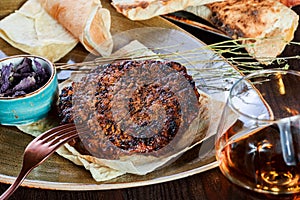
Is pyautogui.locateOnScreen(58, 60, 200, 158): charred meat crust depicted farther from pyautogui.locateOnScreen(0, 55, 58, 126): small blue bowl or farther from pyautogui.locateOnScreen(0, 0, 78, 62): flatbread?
pyautogui.locateOnScreen(0, 0, 78, 62): flatbread

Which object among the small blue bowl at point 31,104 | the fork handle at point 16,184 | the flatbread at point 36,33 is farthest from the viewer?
the flatbread at point 36,33

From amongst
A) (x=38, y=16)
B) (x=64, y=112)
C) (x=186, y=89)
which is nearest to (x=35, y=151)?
(x=64, y=112)

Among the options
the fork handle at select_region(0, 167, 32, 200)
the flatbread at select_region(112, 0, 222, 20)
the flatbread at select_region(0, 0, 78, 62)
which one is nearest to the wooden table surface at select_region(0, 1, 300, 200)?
the fork handle at select_region(0, 167, 32, 200)

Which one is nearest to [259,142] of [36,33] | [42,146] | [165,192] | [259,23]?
[165,192]

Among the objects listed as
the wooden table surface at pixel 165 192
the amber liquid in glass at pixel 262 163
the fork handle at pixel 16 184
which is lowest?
the wooden table surface at pixel 165 192

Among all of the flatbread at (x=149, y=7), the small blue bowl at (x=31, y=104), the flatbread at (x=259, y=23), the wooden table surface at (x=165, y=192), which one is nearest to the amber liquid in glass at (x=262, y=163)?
the wooden table surface at (x=165, y=192)

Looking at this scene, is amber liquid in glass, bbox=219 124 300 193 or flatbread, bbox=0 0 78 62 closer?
amber liquid in glass, bbox=219 124 300 193

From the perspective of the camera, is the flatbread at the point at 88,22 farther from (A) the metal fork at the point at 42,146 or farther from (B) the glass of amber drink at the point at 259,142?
(B) the glass of amber drink at the point at 259,142

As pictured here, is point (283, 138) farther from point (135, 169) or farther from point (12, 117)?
point (12, 117)
